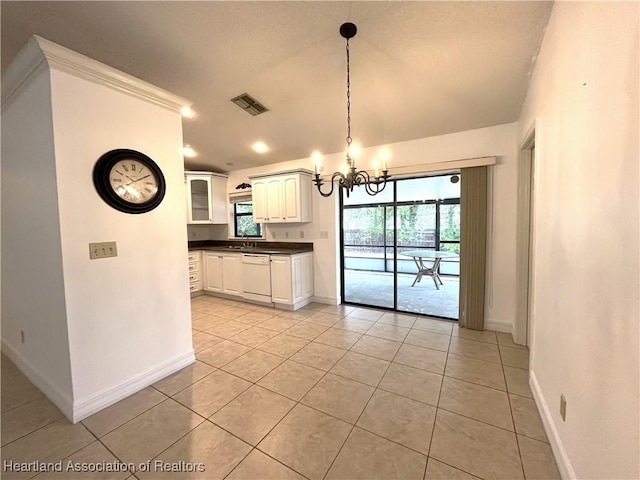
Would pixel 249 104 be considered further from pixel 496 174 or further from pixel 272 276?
pixel 496 174

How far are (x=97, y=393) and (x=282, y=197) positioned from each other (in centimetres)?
315

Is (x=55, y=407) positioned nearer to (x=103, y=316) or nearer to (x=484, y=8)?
(x=103, y=316)

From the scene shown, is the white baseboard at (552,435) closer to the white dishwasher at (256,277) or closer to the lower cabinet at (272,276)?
the lower cabinet at (272,276)

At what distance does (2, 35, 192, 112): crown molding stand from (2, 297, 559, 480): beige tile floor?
2.34 metres

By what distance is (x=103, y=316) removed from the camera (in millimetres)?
1887

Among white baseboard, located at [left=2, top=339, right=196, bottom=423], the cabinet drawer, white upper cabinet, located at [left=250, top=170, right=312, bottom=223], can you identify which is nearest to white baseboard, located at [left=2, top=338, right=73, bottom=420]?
white baseboard, located at [left=2, top=339, right=196, bottom=423]

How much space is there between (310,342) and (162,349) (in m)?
1.44

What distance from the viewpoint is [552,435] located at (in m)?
1.50

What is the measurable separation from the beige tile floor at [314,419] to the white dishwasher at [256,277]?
136 centimetres

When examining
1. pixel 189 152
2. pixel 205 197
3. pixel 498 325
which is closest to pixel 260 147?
pixel 189 152

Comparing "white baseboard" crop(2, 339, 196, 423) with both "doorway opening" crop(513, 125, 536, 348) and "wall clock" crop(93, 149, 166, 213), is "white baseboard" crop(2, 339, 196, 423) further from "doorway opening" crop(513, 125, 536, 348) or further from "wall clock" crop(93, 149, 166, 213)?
"doorway opening" crop(513, 125, 536, 348)

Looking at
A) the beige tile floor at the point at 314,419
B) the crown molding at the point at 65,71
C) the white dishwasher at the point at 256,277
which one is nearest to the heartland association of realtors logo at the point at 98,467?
the beige tile floor at the point at 314,419

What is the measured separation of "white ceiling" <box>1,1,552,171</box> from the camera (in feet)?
5.64

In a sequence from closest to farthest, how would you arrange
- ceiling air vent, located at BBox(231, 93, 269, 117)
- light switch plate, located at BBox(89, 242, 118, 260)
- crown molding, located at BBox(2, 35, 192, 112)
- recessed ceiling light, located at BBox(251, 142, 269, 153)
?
crown molding, located at BBox(2, 35, 192, 112) < light switch plate, located at BBox(89, 242, 118, 260) < ceiling air vent, located at BBox(231, 93, 269, 117) < recessed ceiling light, located at BBox(251, 142, 269, 153)
